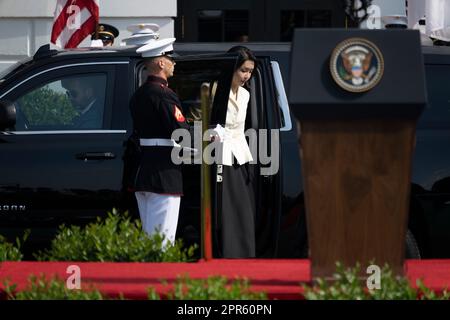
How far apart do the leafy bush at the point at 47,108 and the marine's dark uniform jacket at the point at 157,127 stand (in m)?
0.64

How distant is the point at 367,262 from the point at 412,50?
0.81 metres

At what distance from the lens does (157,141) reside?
25.0 feet

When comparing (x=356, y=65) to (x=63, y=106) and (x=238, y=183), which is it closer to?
(x=238, y=183)

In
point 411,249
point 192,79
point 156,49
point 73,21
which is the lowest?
point 411,249

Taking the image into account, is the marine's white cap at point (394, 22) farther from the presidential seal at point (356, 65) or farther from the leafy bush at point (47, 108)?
the presidential seal at point (356, 65)

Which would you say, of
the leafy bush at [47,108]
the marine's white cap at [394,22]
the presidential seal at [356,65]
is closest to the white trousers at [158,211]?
the leafy bush at [47,108]

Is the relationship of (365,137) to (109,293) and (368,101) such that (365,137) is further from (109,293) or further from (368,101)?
(109,293)

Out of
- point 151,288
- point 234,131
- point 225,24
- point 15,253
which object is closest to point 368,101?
point 151,288

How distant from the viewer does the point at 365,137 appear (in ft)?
15.3

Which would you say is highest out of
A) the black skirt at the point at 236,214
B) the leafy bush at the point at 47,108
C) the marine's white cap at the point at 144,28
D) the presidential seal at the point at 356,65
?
the presidential seal at the point at 356,65

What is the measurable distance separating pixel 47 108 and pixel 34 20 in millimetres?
7780

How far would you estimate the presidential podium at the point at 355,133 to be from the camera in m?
4.65

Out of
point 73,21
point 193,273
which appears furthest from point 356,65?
point 73,21

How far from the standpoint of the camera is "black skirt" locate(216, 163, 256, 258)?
796 cm
